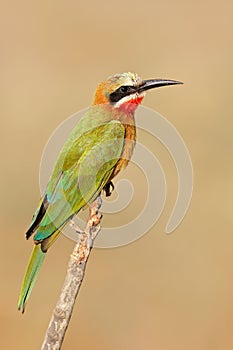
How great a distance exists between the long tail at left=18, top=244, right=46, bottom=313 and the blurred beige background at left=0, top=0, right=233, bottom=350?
195 cm

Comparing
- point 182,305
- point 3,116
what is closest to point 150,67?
point 3,116

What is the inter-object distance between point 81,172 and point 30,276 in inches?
16.6

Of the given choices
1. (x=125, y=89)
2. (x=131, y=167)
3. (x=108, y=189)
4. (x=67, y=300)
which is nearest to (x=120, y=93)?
(x=125, y=89)

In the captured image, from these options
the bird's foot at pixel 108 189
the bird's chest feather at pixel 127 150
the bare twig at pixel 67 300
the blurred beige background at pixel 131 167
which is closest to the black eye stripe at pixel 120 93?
the bird's chest feather at pixel 127 150

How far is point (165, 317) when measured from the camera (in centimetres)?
459

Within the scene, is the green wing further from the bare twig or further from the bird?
the bare twig

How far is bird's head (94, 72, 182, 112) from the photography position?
3.05m

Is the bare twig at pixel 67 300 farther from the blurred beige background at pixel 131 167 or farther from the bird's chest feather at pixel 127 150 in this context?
the blurred beige background at pixel 131 167

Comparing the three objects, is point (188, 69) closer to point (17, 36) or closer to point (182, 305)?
point (17, 36)

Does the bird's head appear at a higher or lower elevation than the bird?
higher

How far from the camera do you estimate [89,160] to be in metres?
2.81

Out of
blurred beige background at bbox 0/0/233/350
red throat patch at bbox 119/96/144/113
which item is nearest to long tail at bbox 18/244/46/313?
red throat patch at bbox 119/96/144/113

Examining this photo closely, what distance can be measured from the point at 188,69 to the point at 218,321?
7.69ft

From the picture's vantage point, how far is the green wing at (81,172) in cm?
265
